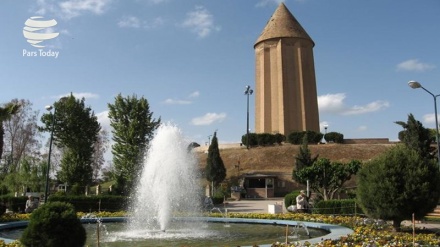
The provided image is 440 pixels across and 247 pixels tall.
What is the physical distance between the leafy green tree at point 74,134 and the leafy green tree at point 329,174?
52.8ft

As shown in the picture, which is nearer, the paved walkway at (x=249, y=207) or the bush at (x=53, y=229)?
the bush at (x=53, y=229)

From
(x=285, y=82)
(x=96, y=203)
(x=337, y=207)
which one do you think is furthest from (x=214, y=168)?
(x=337, y=207)

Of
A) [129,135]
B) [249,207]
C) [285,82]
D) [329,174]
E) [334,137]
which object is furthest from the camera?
[285,82]

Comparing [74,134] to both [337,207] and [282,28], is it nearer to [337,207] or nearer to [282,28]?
[337,207]

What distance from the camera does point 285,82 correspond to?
185ft

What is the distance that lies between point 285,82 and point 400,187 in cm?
4561

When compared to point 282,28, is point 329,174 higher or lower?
lower

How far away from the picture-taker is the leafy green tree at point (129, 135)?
2911 centimetres

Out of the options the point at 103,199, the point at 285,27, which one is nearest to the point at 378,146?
the point at 285,27

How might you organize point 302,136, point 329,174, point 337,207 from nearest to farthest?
point 337,207 → point 329,174 → point 302,136

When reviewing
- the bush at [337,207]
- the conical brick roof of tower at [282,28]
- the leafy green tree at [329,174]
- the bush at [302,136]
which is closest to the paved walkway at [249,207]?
the bush at [337,207]

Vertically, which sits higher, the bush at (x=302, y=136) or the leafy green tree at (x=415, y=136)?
the bush at (x=302, y=136)

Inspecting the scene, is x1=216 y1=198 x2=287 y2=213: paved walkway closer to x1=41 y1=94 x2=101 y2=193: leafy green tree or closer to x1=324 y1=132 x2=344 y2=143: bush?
x1=41 y1=94 x2=101 y2=193: leafy green tree

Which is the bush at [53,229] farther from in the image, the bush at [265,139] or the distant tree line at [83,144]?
the bush at [265,139]
